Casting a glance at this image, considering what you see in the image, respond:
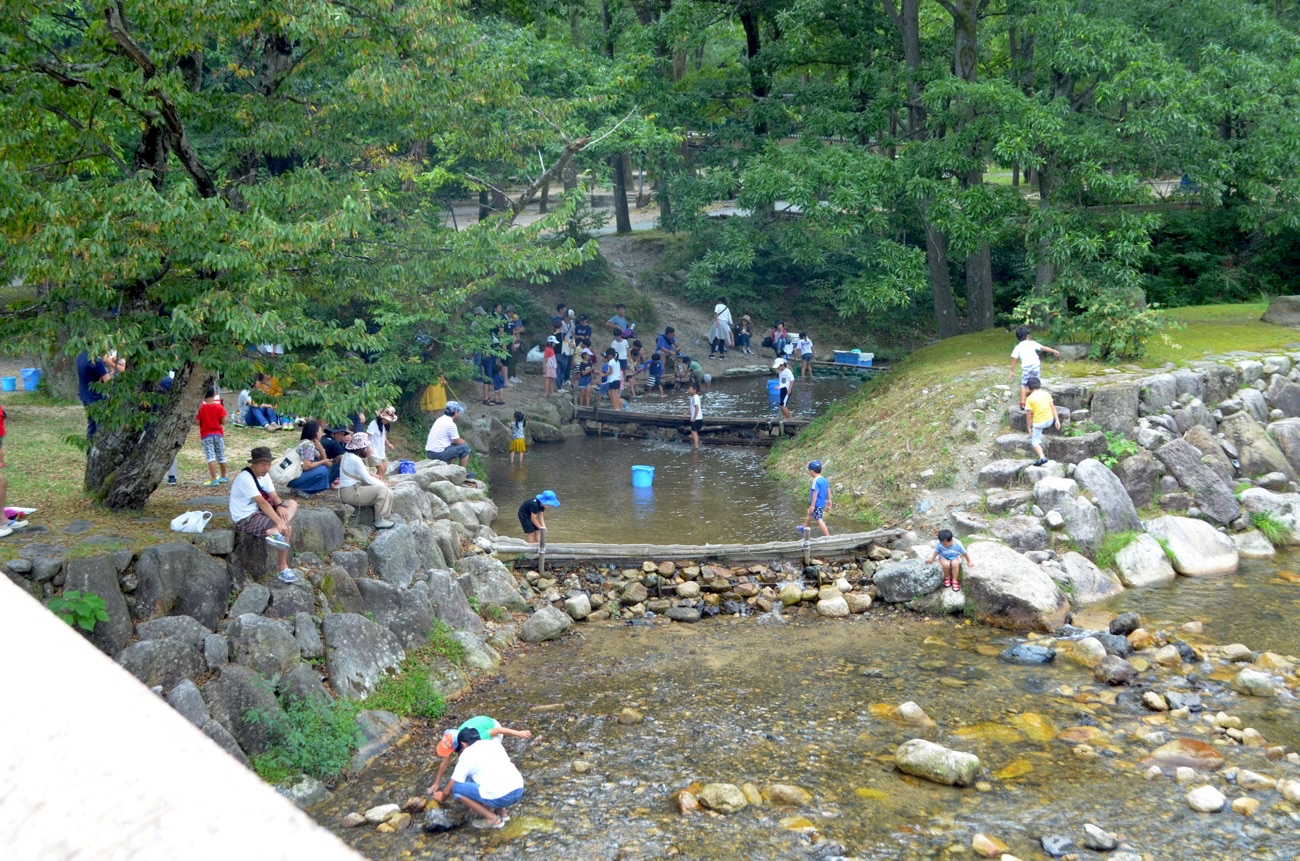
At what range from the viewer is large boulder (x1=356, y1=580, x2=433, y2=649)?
10859mm

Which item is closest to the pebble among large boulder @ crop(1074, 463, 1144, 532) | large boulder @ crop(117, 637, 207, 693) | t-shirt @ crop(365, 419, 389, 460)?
large boulder @ crop(1074, 463, 1144, 532)

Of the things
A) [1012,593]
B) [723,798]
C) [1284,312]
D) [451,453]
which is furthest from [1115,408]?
[723,798]

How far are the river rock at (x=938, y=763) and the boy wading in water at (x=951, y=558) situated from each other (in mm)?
4270

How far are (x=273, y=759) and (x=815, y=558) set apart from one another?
778 centimetres

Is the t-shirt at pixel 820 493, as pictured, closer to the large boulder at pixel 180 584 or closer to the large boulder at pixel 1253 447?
the large boulder at pixel 1253 447

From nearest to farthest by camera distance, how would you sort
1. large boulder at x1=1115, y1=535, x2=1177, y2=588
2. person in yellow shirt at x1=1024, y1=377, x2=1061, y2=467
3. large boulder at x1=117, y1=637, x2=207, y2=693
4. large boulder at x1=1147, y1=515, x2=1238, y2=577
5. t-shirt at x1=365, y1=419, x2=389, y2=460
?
large boulder at x1=117, y1=637, x2=207, y2=693 → large boulder at x1=1115, y1=535, x2=1177, y2=588 → t-shirt at x1=365, y1=419, x2=389, y2=460 → large boulder at x1=1147, y1=515, x2=1238, y2=577 → person in yellow shirt at x1=1024, y1=377, x2=1061, y2=467

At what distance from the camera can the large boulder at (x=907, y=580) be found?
13.1 metres

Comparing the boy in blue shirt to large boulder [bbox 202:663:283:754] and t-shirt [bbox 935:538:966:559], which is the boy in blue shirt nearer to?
t-shirt [bbox 935:538:966:559]

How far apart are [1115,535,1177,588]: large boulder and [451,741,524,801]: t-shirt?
9326 mm

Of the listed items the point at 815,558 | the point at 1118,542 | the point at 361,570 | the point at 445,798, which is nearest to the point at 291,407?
the point at 361,570

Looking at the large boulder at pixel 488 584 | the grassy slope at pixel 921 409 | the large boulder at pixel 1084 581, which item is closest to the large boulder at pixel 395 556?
the large boulder at pixel 488 584

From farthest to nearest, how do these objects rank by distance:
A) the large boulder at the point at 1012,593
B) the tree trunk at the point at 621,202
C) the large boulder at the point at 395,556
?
the tree trunk at the point at 621,202, the large boulder at the point at 1012,593, the large boulder at the point at 395,556

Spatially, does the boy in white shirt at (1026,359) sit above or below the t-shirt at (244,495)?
above

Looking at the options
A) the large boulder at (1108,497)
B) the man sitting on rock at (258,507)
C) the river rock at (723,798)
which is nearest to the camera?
the river rock at (723,798)
